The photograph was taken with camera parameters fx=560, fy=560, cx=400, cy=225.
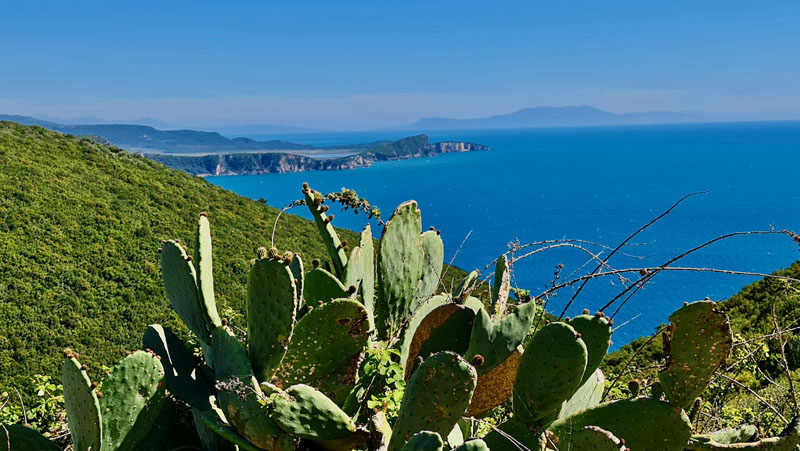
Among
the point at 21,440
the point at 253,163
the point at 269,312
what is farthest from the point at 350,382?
the point at 253,163

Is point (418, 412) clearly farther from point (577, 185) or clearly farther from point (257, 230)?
point (577, 185)

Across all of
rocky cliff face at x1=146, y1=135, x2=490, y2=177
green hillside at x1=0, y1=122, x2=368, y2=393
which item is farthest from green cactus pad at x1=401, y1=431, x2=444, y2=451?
rocky cliff face at x1=146, y1=135, x2=490, y2=177

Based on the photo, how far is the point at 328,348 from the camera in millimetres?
1105

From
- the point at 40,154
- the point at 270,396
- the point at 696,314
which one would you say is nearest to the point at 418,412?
the point at 270,396

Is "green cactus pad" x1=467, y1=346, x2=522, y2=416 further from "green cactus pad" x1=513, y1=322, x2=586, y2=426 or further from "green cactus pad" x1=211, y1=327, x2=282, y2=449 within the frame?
"green cactus pad" x1=211, y1=327, x2=282, y2=449

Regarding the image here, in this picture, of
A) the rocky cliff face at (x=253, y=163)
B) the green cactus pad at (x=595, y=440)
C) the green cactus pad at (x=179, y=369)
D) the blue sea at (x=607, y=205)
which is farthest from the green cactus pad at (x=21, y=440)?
the rocky cliff face at (x=253, y=163)

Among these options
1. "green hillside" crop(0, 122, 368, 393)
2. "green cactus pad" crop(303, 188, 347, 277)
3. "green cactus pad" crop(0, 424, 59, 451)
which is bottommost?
"green hillside" crop(0, 122, 368, 393)

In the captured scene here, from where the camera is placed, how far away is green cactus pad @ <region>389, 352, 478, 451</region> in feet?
2.83

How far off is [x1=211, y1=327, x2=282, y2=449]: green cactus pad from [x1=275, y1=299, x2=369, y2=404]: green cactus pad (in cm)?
10

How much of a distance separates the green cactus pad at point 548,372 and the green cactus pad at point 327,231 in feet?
1.77

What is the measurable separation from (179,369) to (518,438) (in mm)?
719

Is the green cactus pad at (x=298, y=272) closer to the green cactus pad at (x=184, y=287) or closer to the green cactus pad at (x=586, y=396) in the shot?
the green cactus pad at (x=184, y=287)

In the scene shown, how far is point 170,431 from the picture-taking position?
3.85ft

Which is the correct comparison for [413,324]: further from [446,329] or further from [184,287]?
[184,287]
